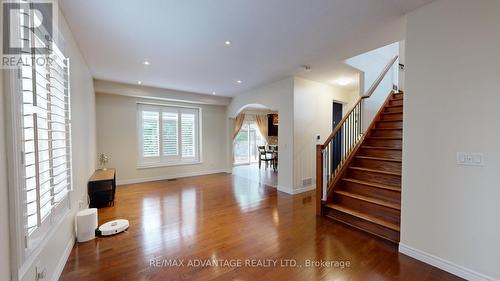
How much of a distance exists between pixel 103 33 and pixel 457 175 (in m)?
4.37

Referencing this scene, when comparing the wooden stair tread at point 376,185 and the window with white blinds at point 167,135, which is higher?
the window with white blinds at point 167,135

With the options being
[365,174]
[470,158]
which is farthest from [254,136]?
[470,158]

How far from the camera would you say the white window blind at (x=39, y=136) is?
1422 mm

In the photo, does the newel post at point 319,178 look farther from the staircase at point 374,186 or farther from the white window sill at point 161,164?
the white window sill at point 161,164

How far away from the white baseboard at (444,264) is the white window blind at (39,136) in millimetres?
3475

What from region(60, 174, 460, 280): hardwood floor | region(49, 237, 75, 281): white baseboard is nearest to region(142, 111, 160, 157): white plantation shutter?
region(60, 174, 460, 280): hardwood floor

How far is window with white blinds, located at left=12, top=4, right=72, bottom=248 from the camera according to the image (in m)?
1.40

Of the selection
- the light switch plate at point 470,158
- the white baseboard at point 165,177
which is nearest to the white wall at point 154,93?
the white baseboard at point 165,177

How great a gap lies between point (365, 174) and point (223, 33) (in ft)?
10.4

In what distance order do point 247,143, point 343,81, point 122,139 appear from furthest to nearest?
point 247,143
point 122,139
point 343,81

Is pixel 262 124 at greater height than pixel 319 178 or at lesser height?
greater

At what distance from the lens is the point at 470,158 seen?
1.96m

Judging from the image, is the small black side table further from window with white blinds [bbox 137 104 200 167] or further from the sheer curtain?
the sheer curtain

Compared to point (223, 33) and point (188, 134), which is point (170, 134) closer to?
point (188, 134)
